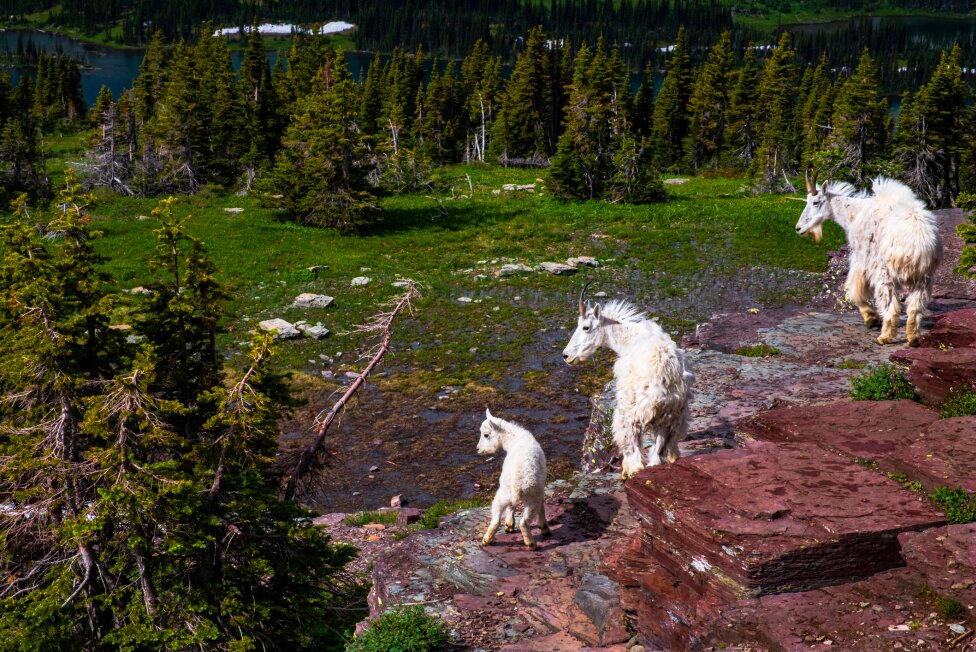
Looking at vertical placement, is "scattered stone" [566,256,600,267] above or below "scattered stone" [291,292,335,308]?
above

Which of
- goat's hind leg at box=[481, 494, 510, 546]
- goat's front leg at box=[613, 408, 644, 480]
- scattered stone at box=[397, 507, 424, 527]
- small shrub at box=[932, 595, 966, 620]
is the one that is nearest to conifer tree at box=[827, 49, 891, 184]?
scattered stone at box=[397, 507, 424, 527]

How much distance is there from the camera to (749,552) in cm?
624

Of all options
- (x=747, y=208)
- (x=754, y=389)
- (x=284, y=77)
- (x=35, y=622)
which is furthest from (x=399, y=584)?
(x=284, y=77)

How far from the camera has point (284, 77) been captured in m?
53.0

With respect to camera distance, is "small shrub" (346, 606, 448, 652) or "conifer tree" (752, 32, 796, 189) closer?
"small shrub" (346, 606, 448, 652)

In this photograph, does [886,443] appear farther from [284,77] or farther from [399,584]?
[284,77]

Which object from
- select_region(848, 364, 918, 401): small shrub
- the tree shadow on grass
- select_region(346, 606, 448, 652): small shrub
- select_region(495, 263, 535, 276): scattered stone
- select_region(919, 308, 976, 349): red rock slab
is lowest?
select_region(495, 263, 535, 276): scattered stone

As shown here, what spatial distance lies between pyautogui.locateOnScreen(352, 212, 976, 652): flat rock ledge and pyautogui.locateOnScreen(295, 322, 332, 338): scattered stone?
1195 cm

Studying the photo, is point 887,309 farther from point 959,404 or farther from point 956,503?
point 956,503

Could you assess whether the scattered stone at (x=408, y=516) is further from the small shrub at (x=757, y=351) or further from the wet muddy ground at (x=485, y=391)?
the small shrub at (x=757, y=351)

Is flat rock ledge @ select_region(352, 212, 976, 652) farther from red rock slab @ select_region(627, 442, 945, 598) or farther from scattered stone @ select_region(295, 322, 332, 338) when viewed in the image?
scattered stone @ select_region(295, 322, 332, 338)

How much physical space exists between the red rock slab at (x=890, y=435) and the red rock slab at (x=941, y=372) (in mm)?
962

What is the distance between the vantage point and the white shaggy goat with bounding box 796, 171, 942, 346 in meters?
12.9

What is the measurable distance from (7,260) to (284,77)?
48.2 metres
